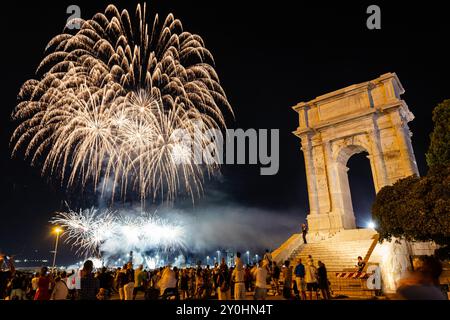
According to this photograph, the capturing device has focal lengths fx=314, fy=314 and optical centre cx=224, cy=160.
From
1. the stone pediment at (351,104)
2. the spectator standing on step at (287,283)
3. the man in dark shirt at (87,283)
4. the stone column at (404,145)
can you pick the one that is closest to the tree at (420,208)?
the spectator standing on step at (287,283)

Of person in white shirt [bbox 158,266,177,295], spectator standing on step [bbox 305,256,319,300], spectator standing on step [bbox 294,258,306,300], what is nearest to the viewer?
person in white shirt [bbox 158,266,177,295]

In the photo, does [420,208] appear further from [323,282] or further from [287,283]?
[287,283]

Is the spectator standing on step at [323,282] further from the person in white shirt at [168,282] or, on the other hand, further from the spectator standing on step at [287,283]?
the person in white shirt at [168,282]

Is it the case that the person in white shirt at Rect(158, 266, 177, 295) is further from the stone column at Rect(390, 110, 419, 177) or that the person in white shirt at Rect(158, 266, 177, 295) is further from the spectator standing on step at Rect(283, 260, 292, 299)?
the stone column at Rect(390, 110, 419, 177)

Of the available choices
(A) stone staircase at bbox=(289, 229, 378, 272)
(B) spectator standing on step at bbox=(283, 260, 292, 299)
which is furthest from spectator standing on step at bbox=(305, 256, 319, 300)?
(A) stone staircase at bbox=(289, 229, 378, 272)

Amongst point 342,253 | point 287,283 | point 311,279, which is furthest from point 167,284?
point 342,253
